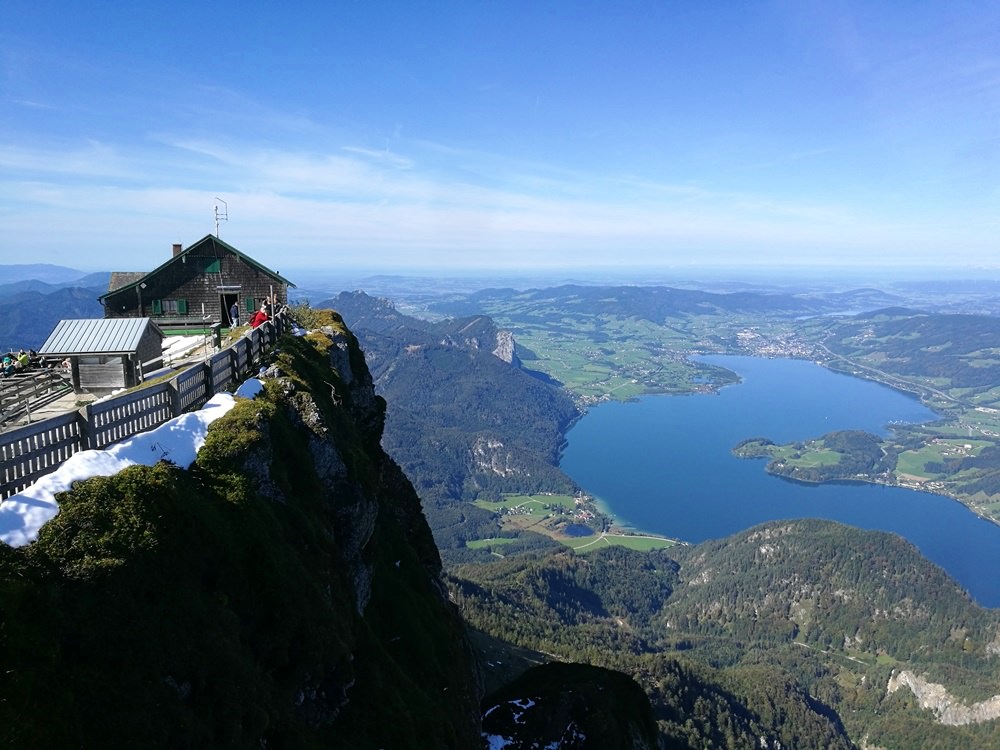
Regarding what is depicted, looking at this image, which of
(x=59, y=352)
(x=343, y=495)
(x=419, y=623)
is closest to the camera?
(x=59, y=352)

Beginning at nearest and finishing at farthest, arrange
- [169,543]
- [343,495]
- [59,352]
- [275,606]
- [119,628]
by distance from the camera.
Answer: [119,628], [169,543], [275,606], [59,352], [343,495]

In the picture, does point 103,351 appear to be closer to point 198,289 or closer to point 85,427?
point 85,427

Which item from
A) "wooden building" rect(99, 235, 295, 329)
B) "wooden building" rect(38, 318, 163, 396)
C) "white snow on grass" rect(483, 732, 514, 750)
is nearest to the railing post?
"wooden building" rect(38, 318, 163, 396)

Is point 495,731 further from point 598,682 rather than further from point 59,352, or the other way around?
point 59,352

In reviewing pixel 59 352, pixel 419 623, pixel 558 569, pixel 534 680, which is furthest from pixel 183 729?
pixel 558 569

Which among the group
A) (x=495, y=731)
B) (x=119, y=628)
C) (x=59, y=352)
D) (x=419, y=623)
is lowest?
(x=495, y=731)

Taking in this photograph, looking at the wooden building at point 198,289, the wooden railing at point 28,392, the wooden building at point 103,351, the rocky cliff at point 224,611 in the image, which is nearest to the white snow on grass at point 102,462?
the rocky cliff at point 224,611

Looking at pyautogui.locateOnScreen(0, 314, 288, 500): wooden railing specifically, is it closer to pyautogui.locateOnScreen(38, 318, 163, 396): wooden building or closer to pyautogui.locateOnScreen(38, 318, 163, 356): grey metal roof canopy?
pyautogui.locateOnScreen(38, 318, 163, 396): wooden building
